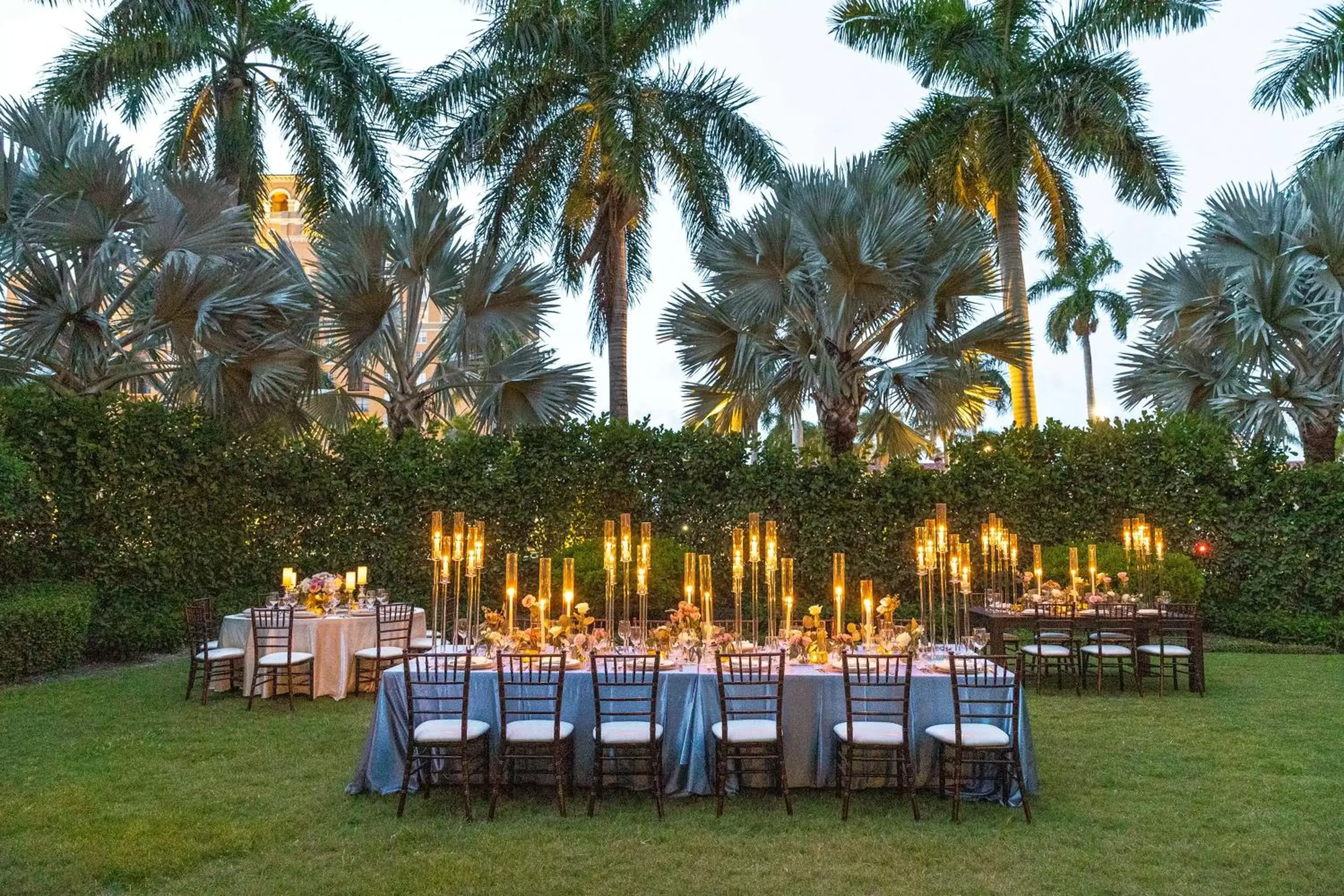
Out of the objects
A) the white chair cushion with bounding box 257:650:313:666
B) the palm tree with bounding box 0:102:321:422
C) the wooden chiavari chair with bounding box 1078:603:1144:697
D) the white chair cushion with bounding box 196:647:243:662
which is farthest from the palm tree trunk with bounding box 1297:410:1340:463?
the white chair cushion with bounding box 196:647:243:662

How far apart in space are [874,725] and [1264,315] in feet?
34.4

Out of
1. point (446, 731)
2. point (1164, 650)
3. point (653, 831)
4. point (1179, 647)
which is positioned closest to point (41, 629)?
point (446, 731)

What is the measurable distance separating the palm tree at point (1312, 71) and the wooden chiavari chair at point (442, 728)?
54.8 feet

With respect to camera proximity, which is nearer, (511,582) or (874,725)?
(874,725)

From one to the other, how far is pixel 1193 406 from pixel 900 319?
515 centimetres

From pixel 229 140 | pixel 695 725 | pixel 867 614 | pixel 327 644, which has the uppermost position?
pixel 229 140

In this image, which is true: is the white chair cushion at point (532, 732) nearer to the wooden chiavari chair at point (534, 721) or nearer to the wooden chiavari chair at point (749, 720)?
the wooden chiavari chair at point (534, 721)

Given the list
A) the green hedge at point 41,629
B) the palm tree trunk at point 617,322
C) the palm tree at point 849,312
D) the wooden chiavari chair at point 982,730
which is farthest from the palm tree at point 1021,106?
the green hedge at point 41,629

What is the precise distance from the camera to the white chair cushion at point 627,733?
227 inches

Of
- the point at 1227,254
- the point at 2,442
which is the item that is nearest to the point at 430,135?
the point at 2,442

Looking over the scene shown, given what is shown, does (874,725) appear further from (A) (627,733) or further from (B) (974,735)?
(A) (627,733)

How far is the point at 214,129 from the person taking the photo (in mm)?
16203

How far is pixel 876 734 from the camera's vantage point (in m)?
5.83

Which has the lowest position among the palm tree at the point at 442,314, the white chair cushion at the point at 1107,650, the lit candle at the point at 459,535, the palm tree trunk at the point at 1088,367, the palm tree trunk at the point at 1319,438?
the white chair cushion at the point at 1107,650
